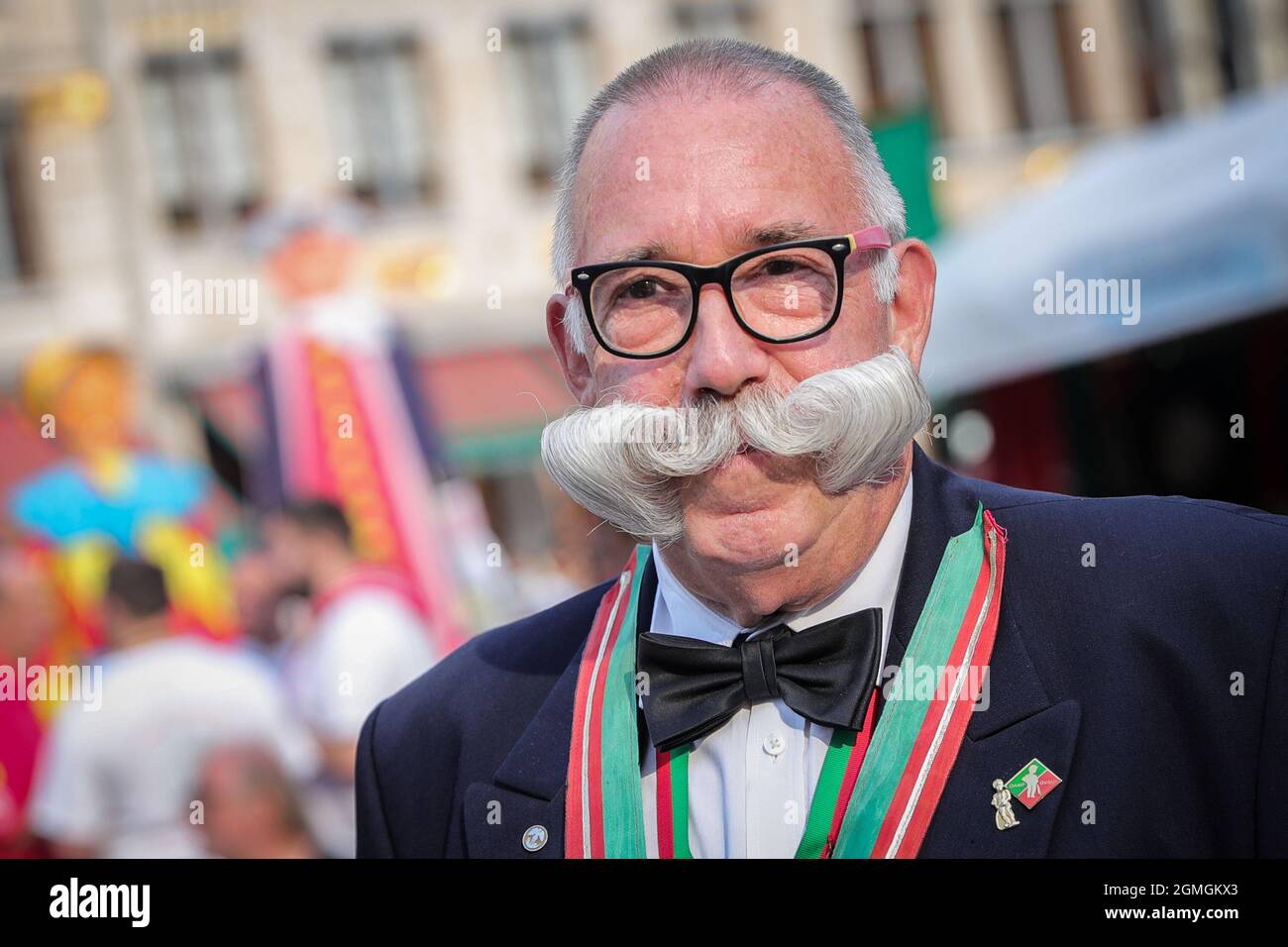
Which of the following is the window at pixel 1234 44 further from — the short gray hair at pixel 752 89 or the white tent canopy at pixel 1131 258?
the short gray hair at pixel 752 89

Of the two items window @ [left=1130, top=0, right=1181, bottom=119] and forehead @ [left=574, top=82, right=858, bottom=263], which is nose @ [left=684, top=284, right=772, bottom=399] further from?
window @ [left=1130, top=0, right=1181, bottom=119]

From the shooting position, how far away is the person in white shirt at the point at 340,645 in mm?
4715

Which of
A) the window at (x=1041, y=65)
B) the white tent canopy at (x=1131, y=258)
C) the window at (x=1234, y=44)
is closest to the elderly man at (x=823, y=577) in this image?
the white tent canopy at (x=1131, y=258)

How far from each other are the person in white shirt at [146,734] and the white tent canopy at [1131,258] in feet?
8.13

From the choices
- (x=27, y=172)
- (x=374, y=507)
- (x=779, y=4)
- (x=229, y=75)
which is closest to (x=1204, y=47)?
(x=779, y=4)

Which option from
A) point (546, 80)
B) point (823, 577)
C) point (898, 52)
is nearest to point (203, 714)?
point (823, 577)

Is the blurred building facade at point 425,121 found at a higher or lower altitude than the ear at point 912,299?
higher

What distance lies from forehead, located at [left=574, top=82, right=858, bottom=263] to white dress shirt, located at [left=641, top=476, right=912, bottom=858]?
17.2 inches

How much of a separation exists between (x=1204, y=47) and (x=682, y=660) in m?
13.0

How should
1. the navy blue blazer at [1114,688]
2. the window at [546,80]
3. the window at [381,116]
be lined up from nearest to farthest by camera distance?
the navy blue blazer at [1114,688]
the window at [546,80]
the window at [381,116]

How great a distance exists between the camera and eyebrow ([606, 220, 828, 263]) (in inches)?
59.9

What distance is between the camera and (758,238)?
1.52m
